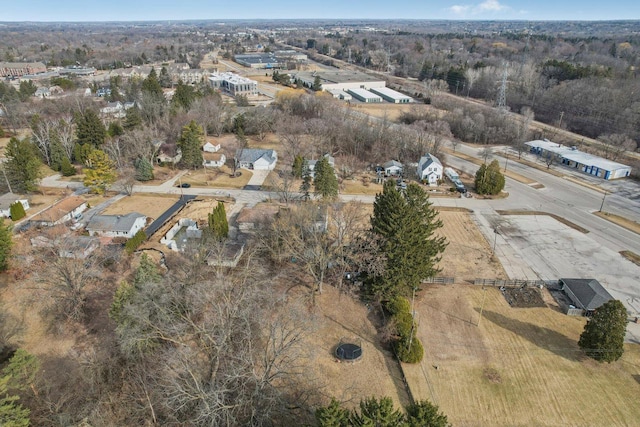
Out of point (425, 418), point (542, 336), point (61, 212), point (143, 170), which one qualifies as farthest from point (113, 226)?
point (542, 336)

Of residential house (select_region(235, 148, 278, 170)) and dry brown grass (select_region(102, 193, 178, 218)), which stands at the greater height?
residential house (select_region(235, 148, 278, 170))

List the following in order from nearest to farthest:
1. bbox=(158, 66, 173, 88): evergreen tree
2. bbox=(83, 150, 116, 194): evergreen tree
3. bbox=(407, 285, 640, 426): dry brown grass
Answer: bbox=(407, 285, 640, 426): dry brown grass, bbox=(83, 150, 116, 194): evergreen tree, bbox=(158, 66, 173, 88): evergreen tree

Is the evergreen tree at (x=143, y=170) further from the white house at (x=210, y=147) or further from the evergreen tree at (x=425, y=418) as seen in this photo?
the evergreen tree at (x=425, y=418)

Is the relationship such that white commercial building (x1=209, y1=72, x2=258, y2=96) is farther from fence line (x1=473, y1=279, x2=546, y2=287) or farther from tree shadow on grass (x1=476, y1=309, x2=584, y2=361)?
tree shadow on grass (x1=476, y1=309, x2=584, y2=361)

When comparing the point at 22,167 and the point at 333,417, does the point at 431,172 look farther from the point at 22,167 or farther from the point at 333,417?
the point at 22,167

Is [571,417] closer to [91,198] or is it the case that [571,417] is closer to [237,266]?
[237,266]

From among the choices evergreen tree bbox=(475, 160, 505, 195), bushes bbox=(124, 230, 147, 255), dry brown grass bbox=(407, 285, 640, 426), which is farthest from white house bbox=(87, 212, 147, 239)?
evergreen tree bbox=(475, 160, 505, 195)

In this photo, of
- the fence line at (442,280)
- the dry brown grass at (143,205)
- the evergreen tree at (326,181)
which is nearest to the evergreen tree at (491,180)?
the evergreen tree at (326,181)
